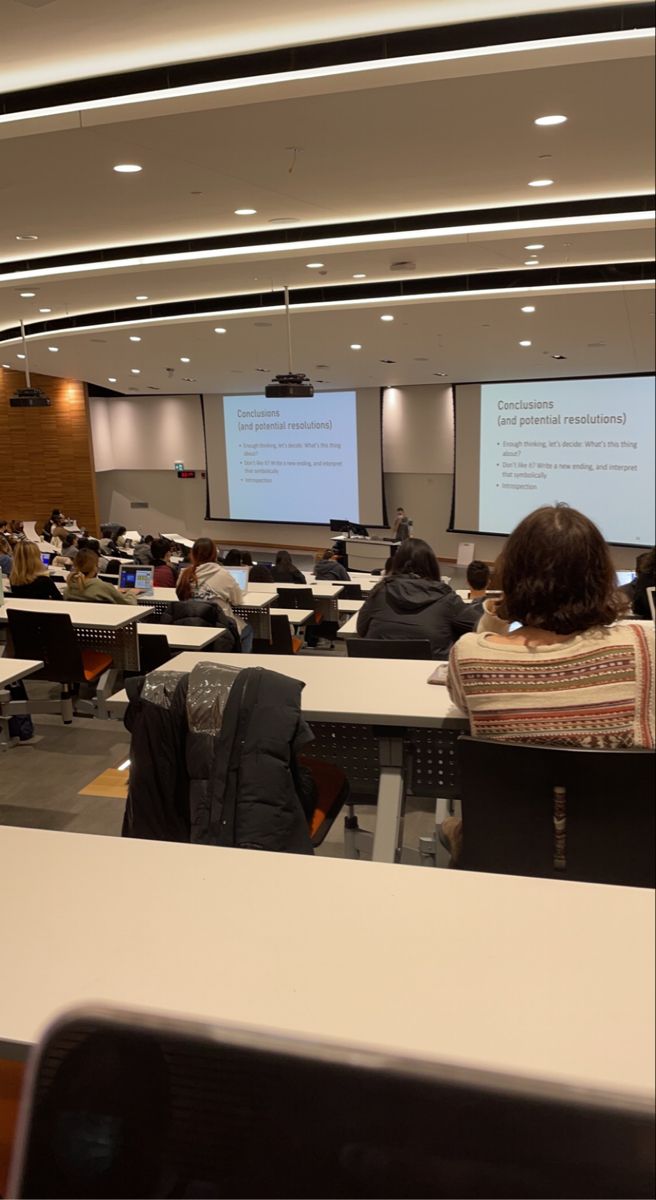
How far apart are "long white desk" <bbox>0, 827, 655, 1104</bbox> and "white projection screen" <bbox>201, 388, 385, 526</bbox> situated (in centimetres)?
1179

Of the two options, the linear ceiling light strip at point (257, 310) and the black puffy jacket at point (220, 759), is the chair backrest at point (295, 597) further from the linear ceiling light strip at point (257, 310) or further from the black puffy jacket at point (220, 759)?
the black puffy jacket at point (220, 759)

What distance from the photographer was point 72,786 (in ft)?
11.6

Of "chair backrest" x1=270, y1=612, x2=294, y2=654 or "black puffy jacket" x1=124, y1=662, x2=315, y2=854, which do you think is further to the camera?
"chair backrest" x1=270, y1=612, x2=294, y2=654

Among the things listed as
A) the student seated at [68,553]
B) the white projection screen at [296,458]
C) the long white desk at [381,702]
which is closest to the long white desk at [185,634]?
the long white desk at [381,702]

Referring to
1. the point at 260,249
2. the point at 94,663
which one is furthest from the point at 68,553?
the point at 94,663

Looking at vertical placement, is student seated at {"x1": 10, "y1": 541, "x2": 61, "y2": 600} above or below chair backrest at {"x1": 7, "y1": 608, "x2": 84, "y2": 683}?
above

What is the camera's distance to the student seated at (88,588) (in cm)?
450

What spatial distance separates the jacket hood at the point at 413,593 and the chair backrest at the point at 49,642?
1645mm

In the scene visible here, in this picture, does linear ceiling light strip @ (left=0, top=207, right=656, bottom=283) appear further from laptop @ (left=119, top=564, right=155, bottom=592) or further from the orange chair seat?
the orange chair seat

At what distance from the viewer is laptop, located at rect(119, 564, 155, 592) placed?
5469 millimetres

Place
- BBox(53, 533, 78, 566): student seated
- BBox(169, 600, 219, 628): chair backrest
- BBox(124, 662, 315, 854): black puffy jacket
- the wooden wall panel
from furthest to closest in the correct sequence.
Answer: the wooden wall panel
BBox(53, 533, 78, 566): student seated
BBox(169, 600, 219, 628): chair backrest
BBox(124, 662, 315, 854): black puffy jacket

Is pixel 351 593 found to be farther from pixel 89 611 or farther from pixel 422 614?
pixel 422 614

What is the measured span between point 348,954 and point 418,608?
2181mm


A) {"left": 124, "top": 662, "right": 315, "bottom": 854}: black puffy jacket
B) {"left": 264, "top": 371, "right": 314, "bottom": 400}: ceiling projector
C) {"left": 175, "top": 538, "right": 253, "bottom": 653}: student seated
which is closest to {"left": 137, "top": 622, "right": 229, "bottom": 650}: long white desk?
{"left": 175, "top": 538, "right": 253, "bottom": 653}: student seated
